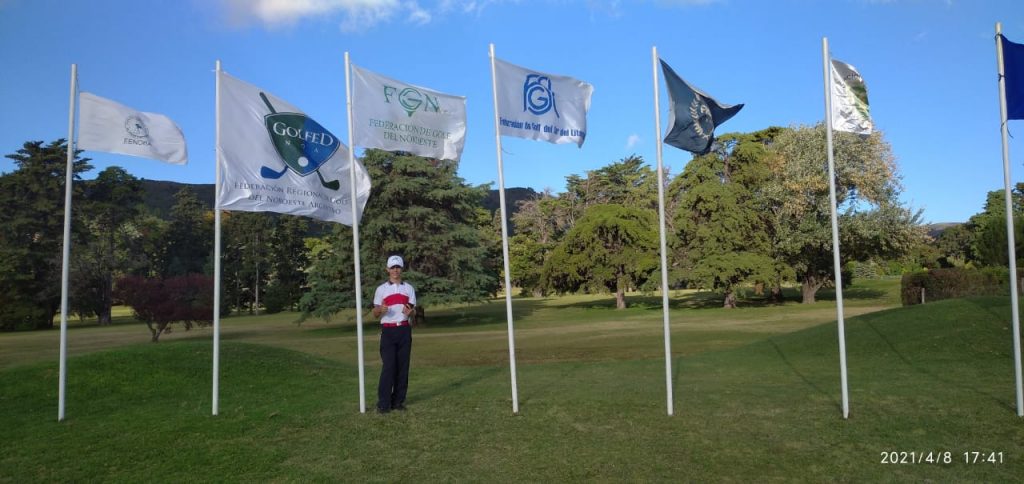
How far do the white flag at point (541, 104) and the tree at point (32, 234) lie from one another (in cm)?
5986

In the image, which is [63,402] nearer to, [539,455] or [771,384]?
[539,455]

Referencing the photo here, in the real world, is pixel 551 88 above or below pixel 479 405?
above

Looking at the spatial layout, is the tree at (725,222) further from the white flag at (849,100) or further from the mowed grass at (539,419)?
the white flag at (849,100)

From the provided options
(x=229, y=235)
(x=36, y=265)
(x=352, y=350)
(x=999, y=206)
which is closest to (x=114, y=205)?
(x=36, y=265)

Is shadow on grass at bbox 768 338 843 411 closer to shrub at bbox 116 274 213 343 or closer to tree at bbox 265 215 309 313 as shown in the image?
shrub at bbox 116 274 213 343

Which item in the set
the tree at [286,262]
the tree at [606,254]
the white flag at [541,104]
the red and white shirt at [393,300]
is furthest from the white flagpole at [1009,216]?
the tree at [286,262]

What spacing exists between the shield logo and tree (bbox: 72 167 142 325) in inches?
2327

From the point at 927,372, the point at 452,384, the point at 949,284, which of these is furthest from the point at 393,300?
the point at 949,284

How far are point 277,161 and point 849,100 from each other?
802cm

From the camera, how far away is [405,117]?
31.1 feet

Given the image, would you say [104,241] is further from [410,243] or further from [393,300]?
[393,300]

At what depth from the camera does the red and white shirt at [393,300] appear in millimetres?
8500

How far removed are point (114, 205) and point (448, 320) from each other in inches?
1647

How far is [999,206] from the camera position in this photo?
8381 centimetres
